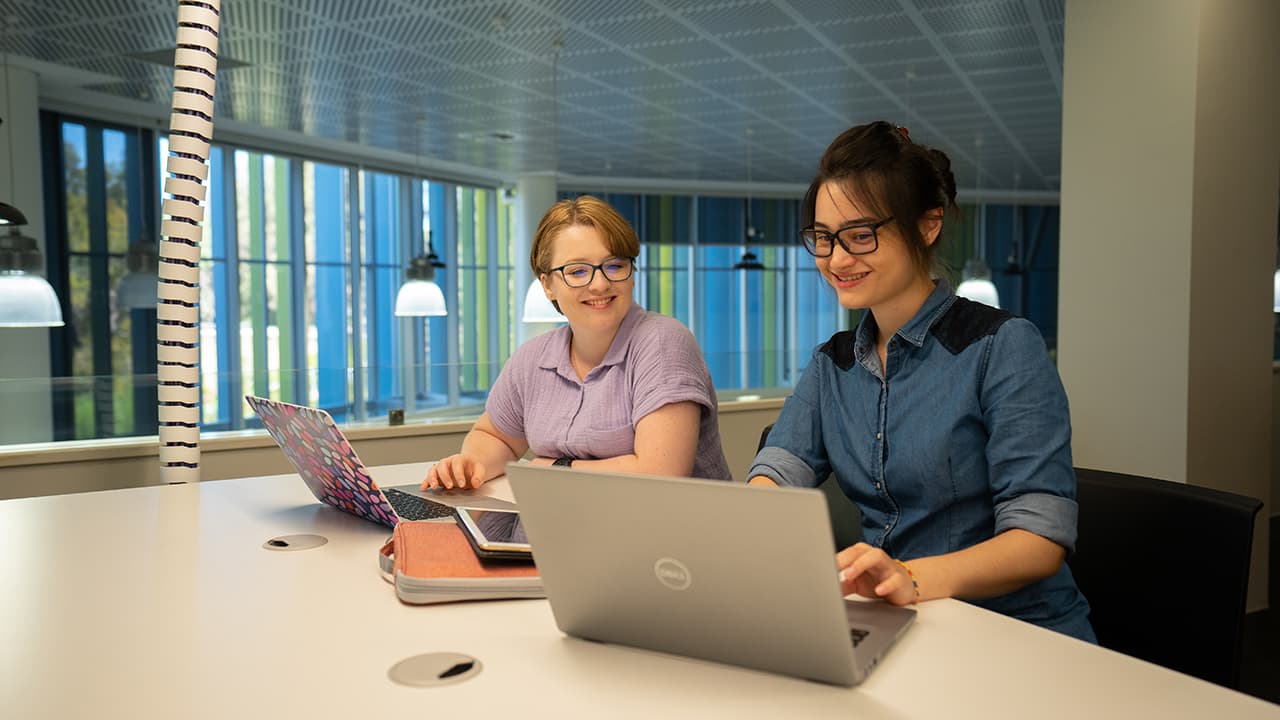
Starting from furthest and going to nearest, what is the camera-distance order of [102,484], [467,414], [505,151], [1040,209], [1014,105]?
1. [1040,209]
2. [505,151]
3. [1014,105]
4. [467,414]
5. [102,484]

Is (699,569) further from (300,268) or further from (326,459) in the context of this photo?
(300,268)

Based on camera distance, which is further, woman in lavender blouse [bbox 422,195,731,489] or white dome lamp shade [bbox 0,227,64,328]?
white dome lamp shade [bbox 0,227,64,328]

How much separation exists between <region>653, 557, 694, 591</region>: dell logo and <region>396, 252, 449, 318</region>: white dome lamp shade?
6844 mm

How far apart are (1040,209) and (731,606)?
613 inches

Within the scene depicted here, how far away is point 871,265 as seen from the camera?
1.52m

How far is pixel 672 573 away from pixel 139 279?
7103 millimetres

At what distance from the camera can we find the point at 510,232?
12.3 meters

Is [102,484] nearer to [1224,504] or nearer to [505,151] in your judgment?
[1224,504]

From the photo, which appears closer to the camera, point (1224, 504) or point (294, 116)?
point (1224, 504)

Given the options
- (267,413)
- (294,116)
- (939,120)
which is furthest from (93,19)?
(939,120)

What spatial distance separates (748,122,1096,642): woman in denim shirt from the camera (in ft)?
4.50

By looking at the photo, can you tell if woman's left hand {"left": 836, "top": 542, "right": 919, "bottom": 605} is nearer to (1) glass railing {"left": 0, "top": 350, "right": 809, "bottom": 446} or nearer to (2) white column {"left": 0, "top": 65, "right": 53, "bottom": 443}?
(1) glass railing {"left": 0, "top": 350, "right": 809, "bottom": 446}

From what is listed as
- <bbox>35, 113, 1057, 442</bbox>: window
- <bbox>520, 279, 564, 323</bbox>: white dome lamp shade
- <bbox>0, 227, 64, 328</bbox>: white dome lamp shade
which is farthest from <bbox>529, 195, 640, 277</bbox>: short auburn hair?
<bbox>520, 279, 564, 323</bbox>: white dome lamp shade

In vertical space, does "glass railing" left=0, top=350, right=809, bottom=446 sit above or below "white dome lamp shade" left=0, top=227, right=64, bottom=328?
below
